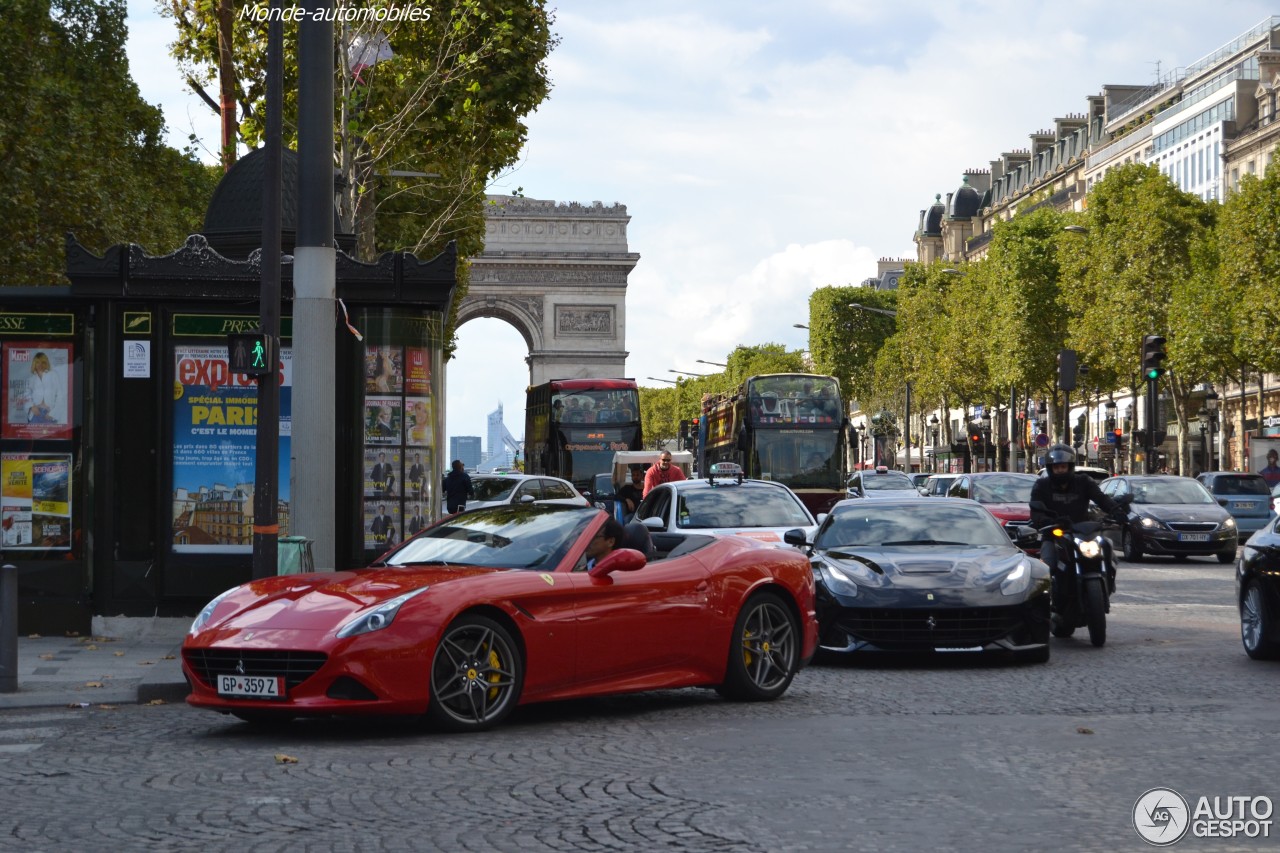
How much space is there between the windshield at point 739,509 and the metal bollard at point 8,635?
6.63m

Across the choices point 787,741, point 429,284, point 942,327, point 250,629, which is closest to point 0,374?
point 429,284

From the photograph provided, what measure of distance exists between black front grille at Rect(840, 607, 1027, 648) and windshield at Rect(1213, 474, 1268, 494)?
26.6 meters

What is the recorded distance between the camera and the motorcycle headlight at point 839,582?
1312 cm

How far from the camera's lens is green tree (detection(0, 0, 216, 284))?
→ 118 feet

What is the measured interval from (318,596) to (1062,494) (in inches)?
307

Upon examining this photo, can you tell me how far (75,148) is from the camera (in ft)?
126

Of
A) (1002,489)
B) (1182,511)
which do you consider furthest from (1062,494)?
(1182,511)

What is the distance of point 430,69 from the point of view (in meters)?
27.8

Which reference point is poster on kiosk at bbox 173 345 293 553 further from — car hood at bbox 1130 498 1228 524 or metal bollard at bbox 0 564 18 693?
car hood at bbox 1130 498 1228 524

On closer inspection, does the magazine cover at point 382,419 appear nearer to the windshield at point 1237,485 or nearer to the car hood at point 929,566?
the car hood at point 929,566

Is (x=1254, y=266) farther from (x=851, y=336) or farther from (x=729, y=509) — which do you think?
(x=851, y=336)

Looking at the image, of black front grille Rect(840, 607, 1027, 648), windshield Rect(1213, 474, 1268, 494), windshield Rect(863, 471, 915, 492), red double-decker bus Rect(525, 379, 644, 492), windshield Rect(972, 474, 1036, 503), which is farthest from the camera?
red double-decker bus Rect(525, 379, 644, 492)

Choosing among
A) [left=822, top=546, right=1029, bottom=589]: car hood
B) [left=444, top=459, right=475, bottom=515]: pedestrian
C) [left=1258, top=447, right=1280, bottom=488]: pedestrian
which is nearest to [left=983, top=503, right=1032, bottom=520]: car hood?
[left=444, top=459, right=475, bottom=515]: pedestrian

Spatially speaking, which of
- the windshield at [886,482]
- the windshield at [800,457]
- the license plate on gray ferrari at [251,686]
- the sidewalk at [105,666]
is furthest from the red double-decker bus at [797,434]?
the license plate on gray ferrari at [251,686]
